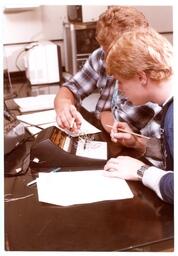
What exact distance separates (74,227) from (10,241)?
13 cm

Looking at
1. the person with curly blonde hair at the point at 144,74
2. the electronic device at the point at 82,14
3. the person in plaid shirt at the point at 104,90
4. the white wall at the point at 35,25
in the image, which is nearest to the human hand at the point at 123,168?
the person with curly blonde hair at the point at 144,74

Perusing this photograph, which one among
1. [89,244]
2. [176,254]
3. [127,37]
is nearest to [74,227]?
[89,244]

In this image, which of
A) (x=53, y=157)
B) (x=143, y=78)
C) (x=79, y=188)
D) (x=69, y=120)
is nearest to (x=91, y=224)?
(x=79, y=188)

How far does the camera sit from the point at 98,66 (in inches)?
65.5

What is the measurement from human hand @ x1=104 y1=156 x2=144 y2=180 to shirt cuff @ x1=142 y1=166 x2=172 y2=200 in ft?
0.11

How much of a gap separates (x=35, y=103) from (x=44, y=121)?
310mm

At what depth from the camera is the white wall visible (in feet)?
7.89

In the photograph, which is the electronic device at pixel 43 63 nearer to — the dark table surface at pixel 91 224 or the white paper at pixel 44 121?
the white paper at pixel 44 121

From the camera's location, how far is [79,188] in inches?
Answer: 36.4

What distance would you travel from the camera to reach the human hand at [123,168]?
0.96 metres

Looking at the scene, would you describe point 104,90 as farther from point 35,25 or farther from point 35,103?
point 35,25

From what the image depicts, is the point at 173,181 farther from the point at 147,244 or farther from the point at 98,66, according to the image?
the point at 98,66

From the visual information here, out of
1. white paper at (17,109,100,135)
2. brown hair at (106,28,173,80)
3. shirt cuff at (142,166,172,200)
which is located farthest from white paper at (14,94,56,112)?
shirt cuff at (142,166,172,200)

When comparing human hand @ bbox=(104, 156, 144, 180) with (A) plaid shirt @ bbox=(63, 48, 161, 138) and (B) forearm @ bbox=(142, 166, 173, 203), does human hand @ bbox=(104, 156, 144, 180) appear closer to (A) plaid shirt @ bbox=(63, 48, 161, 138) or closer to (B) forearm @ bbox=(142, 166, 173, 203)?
(B) forearm @ bbox=(142, 166, 173, 203)
